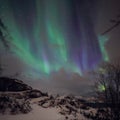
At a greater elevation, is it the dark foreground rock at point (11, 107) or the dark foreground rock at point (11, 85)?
the dark foreground rock at point (11, 85)

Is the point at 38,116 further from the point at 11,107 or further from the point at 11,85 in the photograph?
the point at 11,85

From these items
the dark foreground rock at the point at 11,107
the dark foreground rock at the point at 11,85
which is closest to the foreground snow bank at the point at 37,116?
the dark foreground rock at the point at 11,107

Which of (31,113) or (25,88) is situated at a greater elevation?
(25,88)

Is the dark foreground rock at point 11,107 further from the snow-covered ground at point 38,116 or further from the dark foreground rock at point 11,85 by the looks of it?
the dark foreground rock at point 11,85

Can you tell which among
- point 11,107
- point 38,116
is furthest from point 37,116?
point 11,107

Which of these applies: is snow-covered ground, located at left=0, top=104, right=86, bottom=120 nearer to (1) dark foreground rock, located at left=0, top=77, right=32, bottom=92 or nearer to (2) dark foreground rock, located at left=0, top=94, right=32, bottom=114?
(2) dark foreground rock, located at left=0, top=94, right=32, bottom=114

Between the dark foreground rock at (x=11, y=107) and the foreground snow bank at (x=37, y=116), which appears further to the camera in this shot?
the dark foreground rock at (x=11, y=107)

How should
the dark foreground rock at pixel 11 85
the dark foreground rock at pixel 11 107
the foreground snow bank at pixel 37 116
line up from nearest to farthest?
the foreground snow bank at pixel 37 116 → the dark foreground rock at pixel 11 107 → the dark foreground rock at pixel 11 85

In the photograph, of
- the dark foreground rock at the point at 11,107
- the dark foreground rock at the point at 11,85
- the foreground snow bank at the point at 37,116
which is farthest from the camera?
the dark foreground rock at the point at 11,85

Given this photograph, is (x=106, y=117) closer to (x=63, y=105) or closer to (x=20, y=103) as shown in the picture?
(x=63, y=105)

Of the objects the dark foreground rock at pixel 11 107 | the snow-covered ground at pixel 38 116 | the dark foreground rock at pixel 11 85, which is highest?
the dark foreground rock at pixel 11 85

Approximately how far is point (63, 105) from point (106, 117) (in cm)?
623

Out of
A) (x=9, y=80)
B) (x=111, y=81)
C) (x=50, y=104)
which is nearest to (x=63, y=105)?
(x=50, y=104)

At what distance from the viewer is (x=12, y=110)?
17.4 meters
